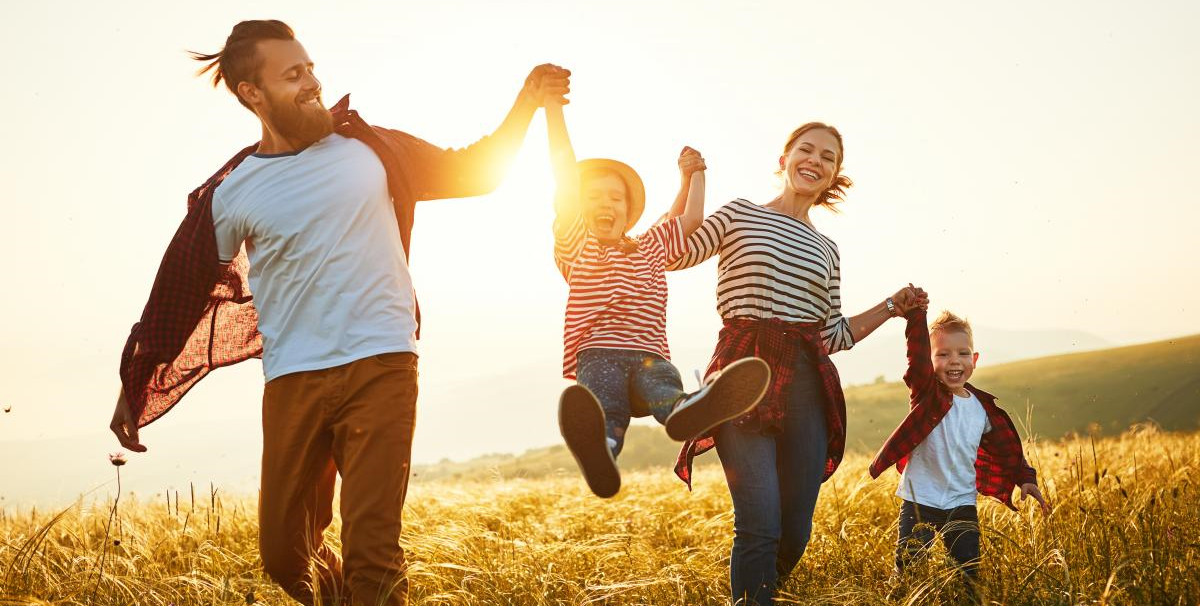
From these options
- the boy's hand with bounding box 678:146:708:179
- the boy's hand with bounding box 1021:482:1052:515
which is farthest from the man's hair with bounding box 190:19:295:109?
the boy's hand with bounding box 1021:482:1052:515

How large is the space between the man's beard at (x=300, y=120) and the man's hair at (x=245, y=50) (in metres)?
0.16

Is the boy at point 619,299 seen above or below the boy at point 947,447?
above

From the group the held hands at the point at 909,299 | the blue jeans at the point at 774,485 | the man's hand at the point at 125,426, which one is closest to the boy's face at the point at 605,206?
the blue jeans at the point at 774,485

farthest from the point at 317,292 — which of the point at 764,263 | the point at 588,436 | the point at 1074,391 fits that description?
the point at 1074,391

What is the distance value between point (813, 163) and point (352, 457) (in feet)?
8.42

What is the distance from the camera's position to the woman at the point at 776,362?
3.80m

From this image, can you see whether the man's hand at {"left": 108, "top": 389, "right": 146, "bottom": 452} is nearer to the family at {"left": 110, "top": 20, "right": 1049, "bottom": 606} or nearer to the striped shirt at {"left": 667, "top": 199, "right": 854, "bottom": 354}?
the family at {"left": 110, "top": 20, "right": 1049, "bottom": 606}

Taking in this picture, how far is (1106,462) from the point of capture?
820cm

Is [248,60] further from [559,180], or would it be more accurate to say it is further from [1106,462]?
[1106,462]

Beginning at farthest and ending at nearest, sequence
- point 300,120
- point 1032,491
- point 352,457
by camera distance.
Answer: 1. point 1032,491
2. point 300,120
3. point 352,457

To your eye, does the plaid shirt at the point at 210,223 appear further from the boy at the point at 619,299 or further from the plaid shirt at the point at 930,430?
the plaid shirt at the point at 930,430

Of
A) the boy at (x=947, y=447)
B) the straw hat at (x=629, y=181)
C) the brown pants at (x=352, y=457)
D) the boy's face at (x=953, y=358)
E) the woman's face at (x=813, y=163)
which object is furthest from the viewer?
the boy's face at (x=953, y=358)

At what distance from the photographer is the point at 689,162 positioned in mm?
4125

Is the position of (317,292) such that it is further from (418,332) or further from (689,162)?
(689,162)
